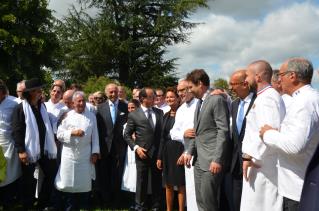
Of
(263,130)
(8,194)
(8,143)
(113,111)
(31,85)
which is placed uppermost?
(31,85)

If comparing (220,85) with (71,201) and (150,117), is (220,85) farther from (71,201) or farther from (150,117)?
(71,201)

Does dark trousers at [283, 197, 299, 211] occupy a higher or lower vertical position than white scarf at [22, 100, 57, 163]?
lower

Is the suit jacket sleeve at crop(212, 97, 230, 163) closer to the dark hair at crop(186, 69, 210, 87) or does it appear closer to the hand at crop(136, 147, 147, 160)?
the dark hair at crop(186, 69, 210, 87)

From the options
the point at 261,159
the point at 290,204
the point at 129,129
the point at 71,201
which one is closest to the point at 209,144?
the point at 261,159

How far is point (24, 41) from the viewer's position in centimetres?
2733

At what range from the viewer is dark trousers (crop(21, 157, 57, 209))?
23.5ft

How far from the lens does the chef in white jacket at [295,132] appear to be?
3.60m

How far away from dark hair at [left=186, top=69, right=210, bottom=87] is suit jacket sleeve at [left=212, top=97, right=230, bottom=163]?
328 mm

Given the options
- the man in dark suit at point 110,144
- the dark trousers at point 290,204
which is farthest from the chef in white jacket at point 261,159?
the man in dark suit at point 110,144

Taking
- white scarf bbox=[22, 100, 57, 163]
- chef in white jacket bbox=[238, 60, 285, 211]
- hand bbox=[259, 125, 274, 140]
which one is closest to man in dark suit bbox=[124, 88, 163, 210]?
white scarf bbox=[22, 100, 57, 163]

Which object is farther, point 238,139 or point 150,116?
point 150,116

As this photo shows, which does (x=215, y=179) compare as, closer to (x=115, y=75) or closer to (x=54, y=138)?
(x=54, y=138)

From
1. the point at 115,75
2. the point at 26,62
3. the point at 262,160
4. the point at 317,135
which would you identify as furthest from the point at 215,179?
the point at 115,75

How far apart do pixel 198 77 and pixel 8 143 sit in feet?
10.9
